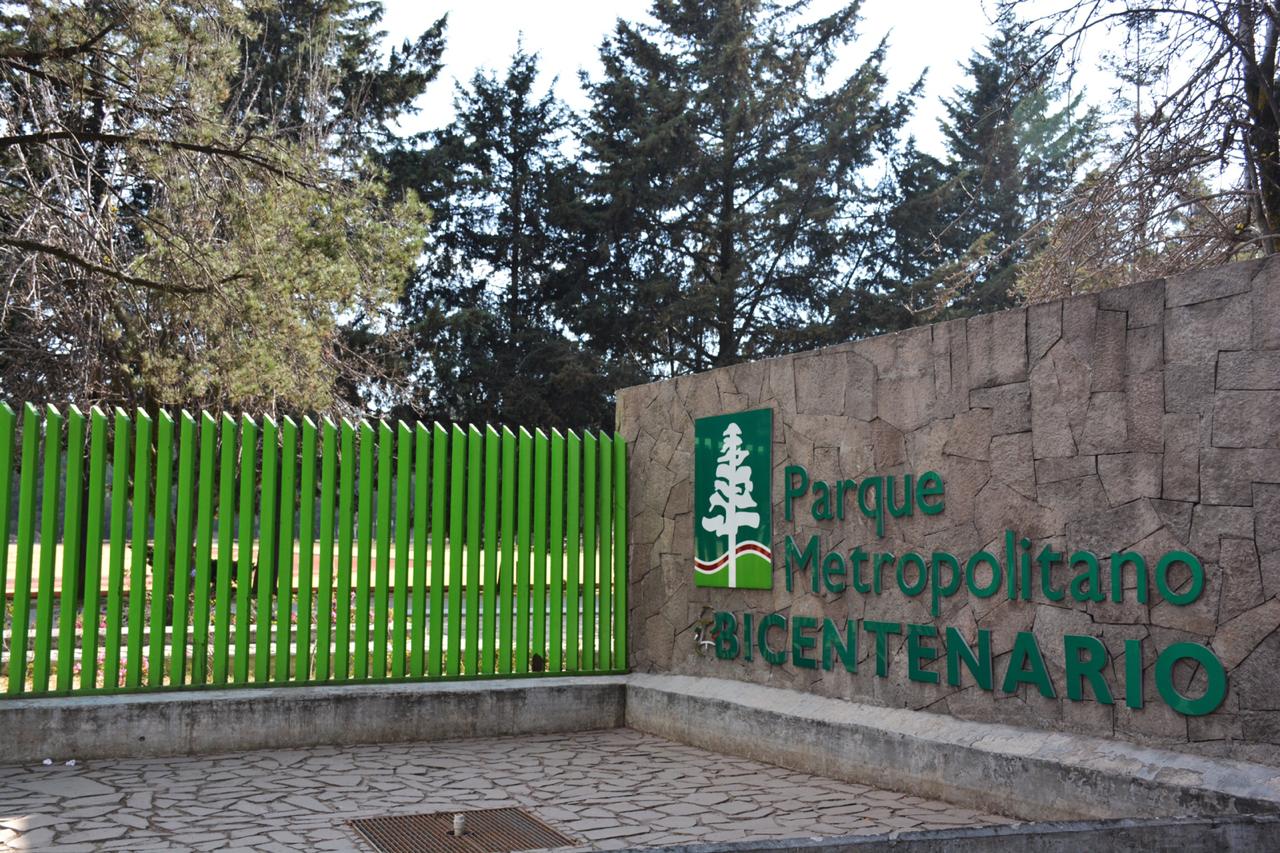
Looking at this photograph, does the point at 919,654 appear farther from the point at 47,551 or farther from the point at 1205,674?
the point at 47,551

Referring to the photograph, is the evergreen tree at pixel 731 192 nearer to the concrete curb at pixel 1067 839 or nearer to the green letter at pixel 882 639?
the green letter at pixel 882 639

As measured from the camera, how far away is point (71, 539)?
717 centimetres

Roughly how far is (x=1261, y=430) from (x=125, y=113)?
8.92 m

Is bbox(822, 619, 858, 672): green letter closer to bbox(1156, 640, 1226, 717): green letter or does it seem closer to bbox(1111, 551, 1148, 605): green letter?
bbox(1111, 551, 1148, 605): green letter

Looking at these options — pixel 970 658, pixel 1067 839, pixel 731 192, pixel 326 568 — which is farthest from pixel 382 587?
pixel 731 192

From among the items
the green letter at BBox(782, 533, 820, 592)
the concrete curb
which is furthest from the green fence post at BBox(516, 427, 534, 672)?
the concrete curb

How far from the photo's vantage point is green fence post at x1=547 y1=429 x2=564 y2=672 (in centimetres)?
849

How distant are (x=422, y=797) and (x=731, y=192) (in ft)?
72.8

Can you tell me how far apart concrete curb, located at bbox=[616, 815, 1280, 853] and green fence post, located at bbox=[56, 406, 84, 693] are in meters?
5.28

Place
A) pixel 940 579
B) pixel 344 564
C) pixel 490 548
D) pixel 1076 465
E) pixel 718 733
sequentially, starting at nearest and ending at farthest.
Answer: pixel 1076 465, pixel 940 579, pixel 718 733, pixel 344 564, pixel 490 548

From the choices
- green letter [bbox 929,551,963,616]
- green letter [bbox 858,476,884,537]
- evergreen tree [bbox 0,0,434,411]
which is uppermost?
evergreen tree [bbox 0,0,434,411]

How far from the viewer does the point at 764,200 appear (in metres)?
27.1

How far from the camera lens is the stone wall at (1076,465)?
4.95m

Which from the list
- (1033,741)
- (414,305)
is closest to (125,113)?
(1033,741)
